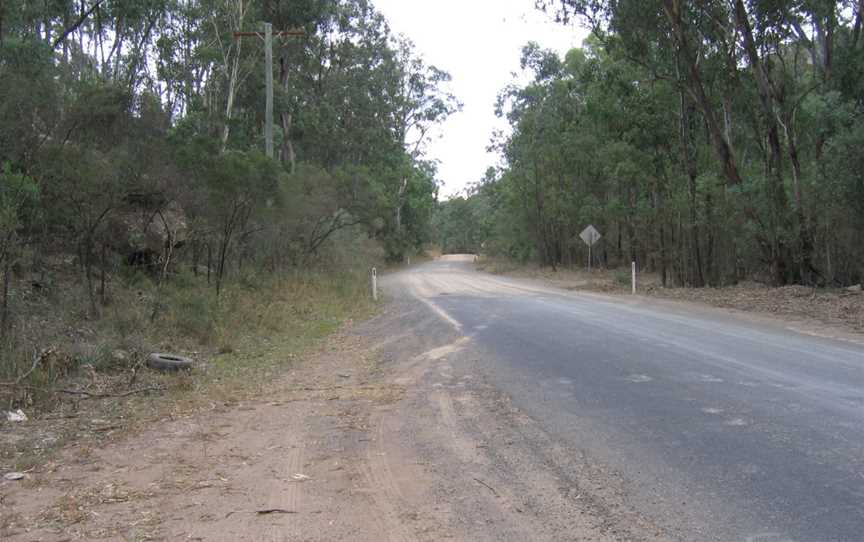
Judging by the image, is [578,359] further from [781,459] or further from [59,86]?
[59,86]

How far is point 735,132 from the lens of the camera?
98.2ft

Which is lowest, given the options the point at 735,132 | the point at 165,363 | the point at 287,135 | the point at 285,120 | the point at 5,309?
the point at 165,363

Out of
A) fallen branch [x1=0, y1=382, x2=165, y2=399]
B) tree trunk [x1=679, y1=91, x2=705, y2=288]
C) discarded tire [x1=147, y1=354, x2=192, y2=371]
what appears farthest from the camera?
tree trunk [x1=679, y1=91, x2=705, y2=288]

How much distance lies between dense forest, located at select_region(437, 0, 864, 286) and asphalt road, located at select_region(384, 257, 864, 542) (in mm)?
8447

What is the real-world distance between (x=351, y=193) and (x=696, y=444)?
84.3 feet

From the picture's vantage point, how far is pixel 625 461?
5395mm

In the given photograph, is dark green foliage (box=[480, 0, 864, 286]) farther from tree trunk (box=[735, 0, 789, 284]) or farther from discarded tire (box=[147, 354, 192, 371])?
discarded tire (box=[147, 354, 192, 371])

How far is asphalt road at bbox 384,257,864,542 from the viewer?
438 centimetres

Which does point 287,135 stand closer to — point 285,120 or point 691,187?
point 285,120

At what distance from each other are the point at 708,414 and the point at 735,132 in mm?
26733

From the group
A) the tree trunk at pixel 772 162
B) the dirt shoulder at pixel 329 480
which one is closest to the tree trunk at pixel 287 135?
the tree trunk at pixel 772 162

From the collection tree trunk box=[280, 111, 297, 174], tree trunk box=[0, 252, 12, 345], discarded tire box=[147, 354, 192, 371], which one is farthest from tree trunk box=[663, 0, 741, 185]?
tree trunk box=[280, 111, 297, 174]

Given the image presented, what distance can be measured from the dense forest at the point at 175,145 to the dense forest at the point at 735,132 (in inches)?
462

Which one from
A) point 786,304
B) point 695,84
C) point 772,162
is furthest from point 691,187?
point 786,304
